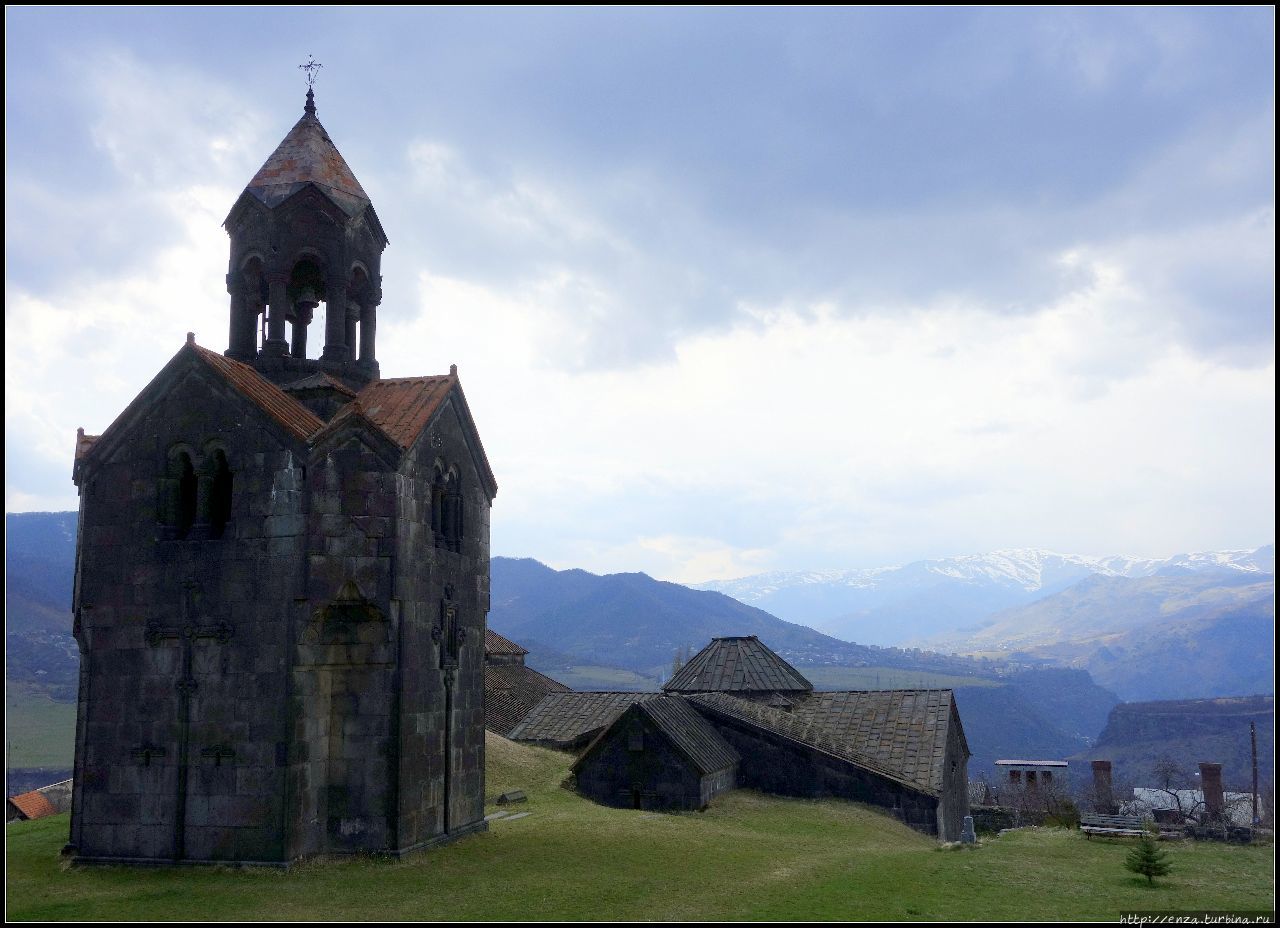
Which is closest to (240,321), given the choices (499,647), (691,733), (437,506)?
A: (437,506)

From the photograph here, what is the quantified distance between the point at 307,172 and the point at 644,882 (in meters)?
15.0

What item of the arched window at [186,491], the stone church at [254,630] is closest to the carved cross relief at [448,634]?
the stone church at [254,630]

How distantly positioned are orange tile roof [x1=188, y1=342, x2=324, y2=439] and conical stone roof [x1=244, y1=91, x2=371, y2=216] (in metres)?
4.01

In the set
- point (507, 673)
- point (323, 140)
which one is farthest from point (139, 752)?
point (507, 673)

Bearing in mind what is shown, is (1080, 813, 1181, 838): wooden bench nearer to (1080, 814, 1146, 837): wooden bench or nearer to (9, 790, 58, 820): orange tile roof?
(1080, 814, 1146, 837): wooden bench

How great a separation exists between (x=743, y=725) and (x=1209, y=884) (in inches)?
567

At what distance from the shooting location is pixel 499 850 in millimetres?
17641

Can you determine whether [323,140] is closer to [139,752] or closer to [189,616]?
[189,616]

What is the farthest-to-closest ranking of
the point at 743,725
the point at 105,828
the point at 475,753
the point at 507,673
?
the point at 507,673
the point at 743,725
the point at 475,753
the point at 105,828

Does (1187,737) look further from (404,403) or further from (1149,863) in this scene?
(404,403)

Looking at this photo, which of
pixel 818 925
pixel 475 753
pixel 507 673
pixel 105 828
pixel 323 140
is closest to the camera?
pixel 818 925

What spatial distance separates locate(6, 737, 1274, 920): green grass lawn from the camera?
43.5 feet

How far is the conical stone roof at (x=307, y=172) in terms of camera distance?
65.1 feet

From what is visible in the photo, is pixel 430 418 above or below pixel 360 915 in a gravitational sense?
above
